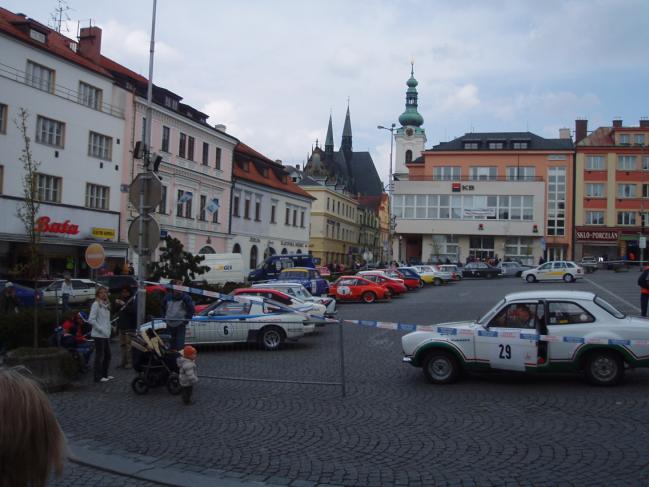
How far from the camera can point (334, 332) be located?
18.0 metres

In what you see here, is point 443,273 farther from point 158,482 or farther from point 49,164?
point 158,482

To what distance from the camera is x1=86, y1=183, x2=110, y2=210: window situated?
36844 mm

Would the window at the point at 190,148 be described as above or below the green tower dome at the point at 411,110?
below

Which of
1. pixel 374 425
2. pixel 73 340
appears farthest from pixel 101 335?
pixel 374 425

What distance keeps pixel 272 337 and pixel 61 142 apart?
2509cm

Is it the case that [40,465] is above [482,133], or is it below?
below

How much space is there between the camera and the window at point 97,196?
121 ft

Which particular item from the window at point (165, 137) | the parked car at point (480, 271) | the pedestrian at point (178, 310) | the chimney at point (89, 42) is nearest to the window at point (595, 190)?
the parked car at point (480, 271)

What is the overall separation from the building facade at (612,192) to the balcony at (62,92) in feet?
178

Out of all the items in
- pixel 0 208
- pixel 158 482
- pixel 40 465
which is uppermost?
pixel 0 208

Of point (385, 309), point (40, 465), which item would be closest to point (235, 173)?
point (385, 309)

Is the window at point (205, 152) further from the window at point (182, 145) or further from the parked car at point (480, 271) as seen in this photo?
the parked car at point (480, 271)

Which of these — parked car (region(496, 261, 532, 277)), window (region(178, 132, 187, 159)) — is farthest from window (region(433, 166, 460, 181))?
window (region(178, 132, 187, 159))

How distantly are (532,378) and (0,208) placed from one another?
1070 inches
